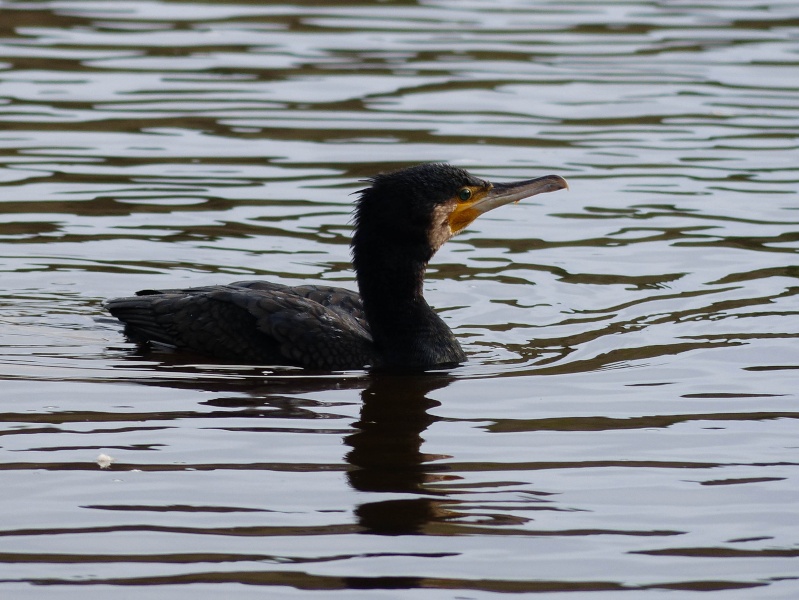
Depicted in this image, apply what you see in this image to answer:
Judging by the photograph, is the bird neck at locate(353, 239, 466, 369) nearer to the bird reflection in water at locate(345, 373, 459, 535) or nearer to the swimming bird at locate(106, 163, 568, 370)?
the swimming bird at locate(106, 163, 568, 370)

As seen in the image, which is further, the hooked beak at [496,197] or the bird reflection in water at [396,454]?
the hooked beak at [496,197]

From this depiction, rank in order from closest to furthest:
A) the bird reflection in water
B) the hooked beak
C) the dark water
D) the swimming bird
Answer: the dark water
the bird reflection in water
the swimming bird
the hooked beak

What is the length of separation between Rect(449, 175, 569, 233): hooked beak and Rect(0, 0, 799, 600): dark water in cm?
80

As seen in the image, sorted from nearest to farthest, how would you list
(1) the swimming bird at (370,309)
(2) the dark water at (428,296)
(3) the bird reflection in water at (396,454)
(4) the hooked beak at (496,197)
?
1. (2) the dark water at (428,296)
2. (3) the bird reflection in water at (396,454)
3. (1) the swimming bird at (370,309)
4. (4) the hooked beak at (496,197)

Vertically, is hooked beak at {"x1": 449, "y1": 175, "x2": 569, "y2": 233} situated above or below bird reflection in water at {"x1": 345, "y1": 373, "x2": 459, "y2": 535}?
above

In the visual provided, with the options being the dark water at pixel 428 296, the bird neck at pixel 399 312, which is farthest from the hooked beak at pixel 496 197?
the dark water at pixel 428 296

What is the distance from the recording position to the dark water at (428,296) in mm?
5887

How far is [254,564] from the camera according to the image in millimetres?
5648

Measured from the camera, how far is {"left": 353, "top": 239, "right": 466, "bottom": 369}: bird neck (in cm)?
871

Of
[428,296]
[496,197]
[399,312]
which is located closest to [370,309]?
[399,312]

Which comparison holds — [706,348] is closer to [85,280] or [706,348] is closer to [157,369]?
[157,369]

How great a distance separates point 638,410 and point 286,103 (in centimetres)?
823

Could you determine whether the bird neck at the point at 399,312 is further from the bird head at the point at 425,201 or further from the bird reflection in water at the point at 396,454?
the bird reflection in water at the point at 396,454

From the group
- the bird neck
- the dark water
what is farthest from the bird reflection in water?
the bird neck
